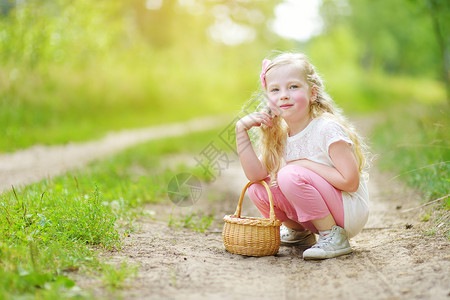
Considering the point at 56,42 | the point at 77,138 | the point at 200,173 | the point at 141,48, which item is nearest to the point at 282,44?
the point at 141,48

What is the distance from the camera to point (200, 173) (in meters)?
5.60

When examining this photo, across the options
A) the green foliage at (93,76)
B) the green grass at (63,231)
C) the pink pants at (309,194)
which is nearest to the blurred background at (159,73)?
the green foliage at (93,76)

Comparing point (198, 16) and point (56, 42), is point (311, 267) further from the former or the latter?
point (198, 16)

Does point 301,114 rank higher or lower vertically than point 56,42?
lower

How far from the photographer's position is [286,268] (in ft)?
8.62

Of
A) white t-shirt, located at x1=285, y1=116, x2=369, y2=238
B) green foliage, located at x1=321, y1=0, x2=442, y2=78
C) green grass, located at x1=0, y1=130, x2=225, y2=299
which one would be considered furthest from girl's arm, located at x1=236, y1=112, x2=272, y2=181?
green foliage, located at x1=321, y1=0, x2=442, y2=78

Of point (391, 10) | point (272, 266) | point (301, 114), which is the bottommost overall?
point (272, 266)

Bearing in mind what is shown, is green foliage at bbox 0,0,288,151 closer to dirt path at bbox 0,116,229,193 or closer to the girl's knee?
dirt path at bbox 0,116,229,193

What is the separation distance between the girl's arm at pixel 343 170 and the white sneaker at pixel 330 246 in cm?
28

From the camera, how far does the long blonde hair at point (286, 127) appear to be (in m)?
2.97

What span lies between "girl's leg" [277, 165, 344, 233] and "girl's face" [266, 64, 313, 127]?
0.37 metres

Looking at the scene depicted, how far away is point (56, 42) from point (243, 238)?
8328mm

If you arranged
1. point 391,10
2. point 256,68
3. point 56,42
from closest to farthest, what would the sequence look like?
point 56,42
point 256,68
point 391,10

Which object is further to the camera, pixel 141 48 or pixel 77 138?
pixel 141 48
